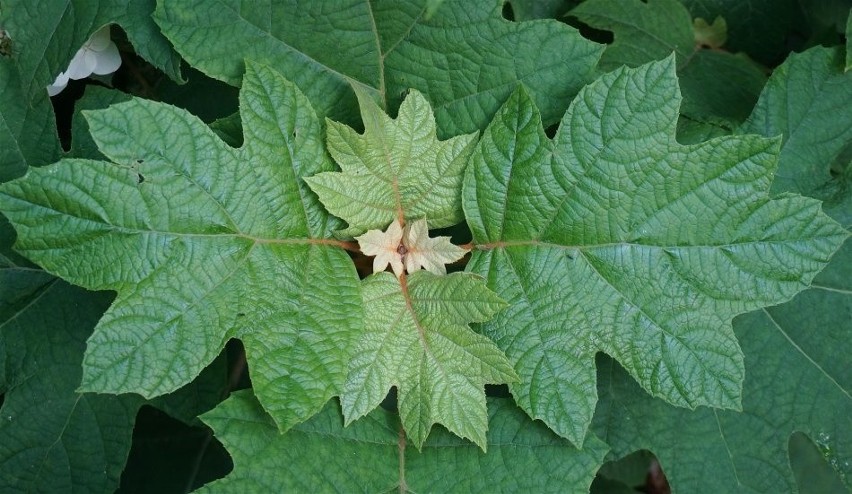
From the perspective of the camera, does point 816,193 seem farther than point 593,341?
Yes

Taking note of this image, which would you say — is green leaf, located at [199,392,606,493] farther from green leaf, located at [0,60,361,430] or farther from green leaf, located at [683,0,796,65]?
green leaf, located at [683,0,796,65]

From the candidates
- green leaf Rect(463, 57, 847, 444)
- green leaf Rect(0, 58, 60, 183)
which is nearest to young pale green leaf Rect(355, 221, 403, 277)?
green leaf Rect(463, 57, 847, 444)

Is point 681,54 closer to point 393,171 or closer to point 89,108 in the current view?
point 393,171

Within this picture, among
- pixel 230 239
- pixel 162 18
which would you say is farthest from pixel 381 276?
pixel 162 18

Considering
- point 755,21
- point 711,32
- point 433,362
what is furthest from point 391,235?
point 755,21

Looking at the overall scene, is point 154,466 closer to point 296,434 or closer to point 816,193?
point 296,434
